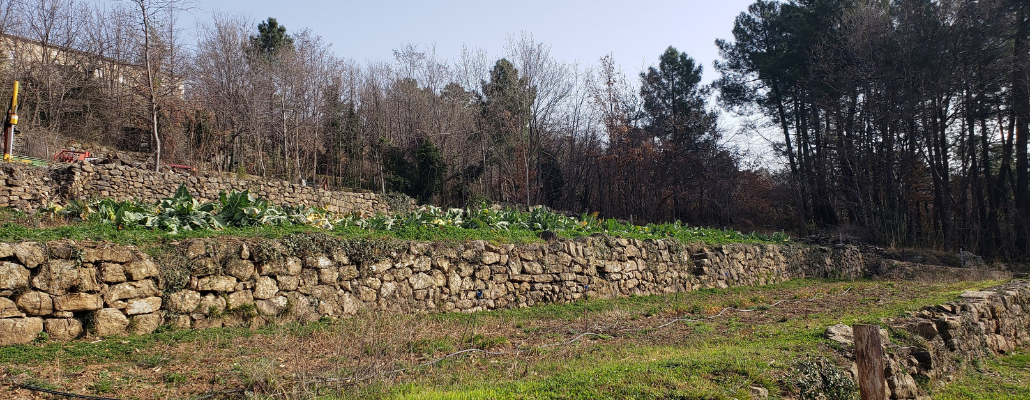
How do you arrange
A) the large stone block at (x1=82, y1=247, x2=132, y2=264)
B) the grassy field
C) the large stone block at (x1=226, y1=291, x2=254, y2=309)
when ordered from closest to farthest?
the grassy field → the large stone block at (x1=82, y1=247, x2=132, y2=264) → the large stone block at (x1=226, y1=291, x2=254, y2=309)

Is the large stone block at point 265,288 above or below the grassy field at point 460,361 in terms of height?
above

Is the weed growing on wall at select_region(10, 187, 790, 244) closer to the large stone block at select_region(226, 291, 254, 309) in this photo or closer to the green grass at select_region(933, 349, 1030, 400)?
the large stone block at select_region(226, 291, 254, 309)

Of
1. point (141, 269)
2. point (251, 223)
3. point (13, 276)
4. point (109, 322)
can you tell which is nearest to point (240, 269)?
point (141, 269)

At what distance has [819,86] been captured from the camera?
26.3 m

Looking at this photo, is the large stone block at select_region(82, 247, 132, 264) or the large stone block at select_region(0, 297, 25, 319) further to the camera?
the large stone block at select_region(82, 247, 132, 264)

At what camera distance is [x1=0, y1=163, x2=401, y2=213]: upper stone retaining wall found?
1162cm

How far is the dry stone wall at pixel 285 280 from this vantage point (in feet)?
17.4

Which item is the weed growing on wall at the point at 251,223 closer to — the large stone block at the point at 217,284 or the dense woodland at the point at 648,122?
the large stone block at the point at 217,284

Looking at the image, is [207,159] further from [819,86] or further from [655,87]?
[819,86]

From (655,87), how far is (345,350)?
29852 mm

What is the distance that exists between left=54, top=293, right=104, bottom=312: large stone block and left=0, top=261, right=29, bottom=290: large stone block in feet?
1.00

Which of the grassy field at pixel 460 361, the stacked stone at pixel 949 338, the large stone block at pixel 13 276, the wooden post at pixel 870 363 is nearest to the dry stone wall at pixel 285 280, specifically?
the large stone block at pixel 13 276

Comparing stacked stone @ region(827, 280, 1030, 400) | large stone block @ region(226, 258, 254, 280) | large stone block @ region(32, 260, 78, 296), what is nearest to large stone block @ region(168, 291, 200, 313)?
large stone block @ region(226, 258, 254, 280)

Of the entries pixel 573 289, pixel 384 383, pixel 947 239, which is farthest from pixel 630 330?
pixel 947 239
